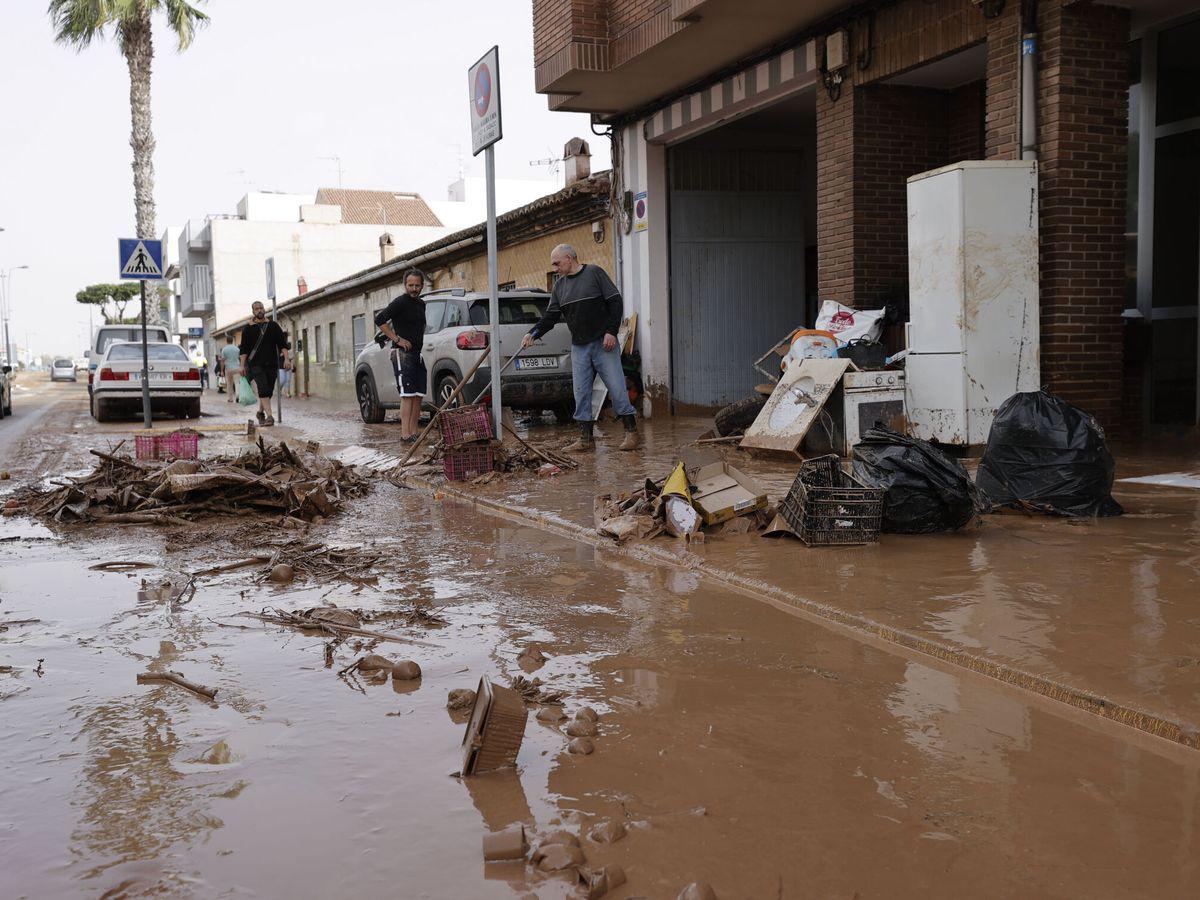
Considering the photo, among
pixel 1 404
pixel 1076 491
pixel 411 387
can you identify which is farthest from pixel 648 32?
pixel 1 404

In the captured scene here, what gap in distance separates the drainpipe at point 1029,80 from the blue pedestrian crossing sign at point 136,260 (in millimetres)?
12387

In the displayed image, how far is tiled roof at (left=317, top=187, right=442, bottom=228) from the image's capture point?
221 ft

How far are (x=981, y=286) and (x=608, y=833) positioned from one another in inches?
279

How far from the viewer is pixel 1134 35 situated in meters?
9.41

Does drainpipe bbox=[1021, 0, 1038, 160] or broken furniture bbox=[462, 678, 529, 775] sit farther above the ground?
drainpipe bbox=[1021, 0, 1038, 160]

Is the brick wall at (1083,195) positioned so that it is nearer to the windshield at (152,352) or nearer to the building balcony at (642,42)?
the building balcony at (642,42)

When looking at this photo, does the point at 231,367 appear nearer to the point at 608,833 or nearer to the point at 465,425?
the point at 465,425

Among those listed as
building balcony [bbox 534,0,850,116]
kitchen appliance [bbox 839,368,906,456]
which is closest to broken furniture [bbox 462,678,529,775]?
kitchen appliance [bbox 839,368,906,456]

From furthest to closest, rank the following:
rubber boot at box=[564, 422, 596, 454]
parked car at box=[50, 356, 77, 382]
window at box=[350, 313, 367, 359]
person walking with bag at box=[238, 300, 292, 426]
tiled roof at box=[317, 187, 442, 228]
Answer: parked car at box=[50, 356, 77, 382] → tiled roof at box=[317, 187, 442, 228] → window at box=[350, 313, 367, 359] → person walking with bag at box=[238, 300, 292, 426] → rubber boot at box=[564, 422, 596, 454]

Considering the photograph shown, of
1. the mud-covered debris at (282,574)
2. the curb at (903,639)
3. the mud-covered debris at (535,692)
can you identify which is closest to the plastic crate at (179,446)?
the curb at (903,639)

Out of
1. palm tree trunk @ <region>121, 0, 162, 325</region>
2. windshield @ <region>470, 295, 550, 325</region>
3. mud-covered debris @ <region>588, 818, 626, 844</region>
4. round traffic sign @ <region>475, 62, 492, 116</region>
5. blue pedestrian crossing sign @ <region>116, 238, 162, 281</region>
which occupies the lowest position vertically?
mud-covered debris @ <region>588, 818, 626, 844</region>

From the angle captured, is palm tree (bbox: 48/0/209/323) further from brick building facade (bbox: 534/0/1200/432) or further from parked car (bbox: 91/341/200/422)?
brick building facade (bbox: 534/0/1200/432)

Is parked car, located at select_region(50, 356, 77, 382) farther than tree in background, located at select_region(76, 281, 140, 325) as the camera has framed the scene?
No

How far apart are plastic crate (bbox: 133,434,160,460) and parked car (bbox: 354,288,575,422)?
3283 millimetres
